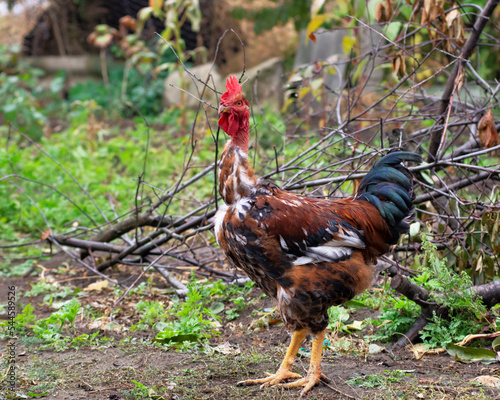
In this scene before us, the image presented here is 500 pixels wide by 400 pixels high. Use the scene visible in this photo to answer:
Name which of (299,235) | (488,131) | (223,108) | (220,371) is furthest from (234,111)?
(488,131)

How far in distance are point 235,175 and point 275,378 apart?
4.22 ft

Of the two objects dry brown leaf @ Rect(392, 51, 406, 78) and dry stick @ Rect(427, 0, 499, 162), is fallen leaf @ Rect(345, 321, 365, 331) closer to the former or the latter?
dry stick @ Rect(427, 0, 499, 162)

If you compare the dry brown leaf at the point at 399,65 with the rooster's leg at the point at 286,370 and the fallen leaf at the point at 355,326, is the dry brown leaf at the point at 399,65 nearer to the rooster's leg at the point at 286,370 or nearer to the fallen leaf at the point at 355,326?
the fallen leaf at the point at 355,326

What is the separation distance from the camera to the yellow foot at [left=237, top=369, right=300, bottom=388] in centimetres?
304

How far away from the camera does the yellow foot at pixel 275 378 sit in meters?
3.04

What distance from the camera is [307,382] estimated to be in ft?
9.86

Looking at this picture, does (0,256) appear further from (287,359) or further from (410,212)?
(410,212)

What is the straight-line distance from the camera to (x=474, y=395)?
8.94ft

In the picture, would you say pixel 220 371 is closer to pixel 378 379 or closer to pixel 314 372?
pixel 314 372

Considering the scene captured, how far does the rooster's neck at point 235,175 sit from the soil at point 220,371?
1129 millimetres

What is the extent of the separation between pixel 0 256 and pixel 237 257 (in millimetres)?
3508

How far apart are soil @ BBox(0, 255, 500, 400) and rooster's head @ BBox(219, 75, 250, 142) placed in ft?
4.93

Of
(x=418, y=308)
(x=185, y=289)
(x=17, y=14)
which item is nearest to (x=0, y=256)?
(x=185, y=289)

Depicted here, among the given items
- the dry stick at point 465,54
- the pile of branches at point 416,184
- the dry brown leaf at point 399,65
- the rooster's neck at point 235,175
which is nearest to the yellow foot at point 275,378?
the pile of branches at point 416,184
